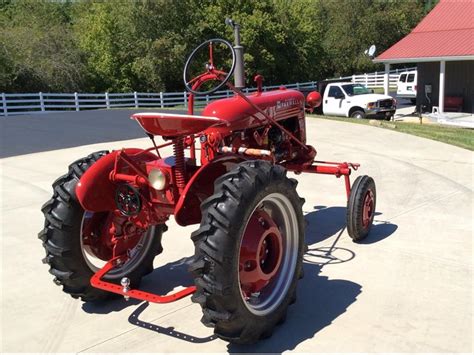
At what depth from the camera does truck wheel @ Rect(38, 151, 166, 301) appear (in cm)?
380

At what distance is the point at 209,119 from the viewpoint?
357 cm

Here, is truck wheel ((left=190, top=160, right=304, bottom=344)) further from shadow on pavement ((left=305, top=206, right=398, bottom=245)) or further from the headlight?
shadow on pavement ((left=305, top=206, right=398, bottom=245))

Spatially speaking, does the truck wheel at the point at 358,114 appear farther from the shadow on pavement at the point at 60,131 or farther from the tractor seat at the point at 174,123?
the tractor seat at the point at 174,123

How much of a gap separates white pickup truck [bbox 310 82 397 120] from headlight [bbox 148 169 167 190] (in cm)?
1544

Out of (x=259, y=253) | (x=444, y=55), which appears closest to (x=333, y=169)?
(x=259, y=253)

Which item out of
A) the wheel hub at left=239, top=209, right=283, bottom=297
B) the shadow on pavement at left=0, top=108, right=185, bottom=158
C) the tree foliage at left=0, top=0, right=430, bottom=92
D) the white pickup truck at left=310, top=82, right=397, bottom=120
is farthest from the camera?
the tree foliage at left=0, top=0, right=430, bottom=92

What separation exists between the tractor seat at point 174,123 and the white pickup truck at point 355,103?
15.5m

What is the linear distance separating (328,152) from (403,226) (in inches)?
197

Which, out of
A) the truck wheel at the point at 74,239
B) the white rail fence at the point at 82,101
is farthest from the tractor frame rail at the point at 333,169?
the white rail fence at the point at 82,101

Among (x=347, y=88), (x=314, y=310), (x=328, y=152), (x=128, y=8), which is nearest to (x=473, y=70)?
(x=347, y=88)

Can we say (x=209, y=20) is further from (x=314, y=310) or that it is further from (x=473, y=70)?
(x=314, y=310)

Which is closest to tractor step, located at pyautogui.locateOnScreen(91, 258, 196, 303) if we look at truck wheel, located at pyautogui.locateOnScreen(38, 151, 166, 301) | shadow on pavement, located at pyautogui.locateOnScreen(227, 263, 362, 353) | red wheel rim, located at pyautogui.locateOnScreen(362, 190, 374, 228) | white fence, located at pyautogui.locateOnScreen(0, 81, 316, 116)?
truck wheel, located at pyautogui.locateOnScreen(38, 151, 166, 301)

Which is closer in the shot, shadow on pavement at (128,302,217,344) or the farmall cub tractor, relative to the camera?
the farmall cub tractor

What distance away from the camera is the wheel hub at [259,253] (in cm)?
349
